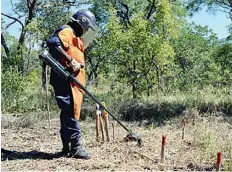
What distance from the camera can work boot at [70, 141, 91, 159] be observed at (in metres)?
4.61

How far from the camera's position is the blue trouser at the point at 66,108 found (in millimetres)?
4675

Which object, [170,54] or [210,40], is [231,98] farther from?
[210,40]

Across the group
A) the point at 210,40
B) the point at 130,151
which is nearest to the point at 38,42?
the point at 130,151

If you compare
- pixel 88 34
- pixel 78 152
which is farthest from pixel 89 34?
pixel 78 152

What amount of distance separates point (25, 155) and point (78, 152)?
27.8 inches

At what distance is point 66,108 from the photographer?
15.4 ft

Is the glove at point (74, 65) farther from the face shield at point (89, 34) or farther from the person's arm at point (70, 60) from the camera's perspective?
the face shield at point (89, 34)

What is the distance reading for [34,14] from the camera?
21.0m

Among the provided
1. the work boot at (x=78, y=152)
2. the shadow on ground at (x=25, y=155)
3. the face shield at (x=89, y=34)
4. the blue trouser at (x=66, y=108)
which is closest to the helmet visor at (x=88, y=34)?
the face shield at (x=89, y=34)

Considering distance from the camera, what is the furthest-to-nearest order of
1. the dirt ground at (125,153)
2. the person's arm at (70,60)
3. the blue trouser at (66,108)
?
the blue trouser at (66,108), the person's arm at (70,60), the dirt ground at (125,153)

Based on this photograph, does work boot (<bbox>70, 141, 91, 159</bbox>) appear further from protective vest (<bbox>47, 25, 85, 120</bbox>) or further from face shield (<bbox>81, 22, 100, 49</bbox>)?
face shield (<bbox>81, 22, 100, 49</bbox>)

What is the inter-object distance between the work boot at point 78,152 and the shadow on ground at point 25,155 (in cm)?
20

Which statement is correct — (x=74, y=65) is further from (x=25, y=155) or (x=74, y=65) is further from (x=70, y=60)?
(x=25, y=155)

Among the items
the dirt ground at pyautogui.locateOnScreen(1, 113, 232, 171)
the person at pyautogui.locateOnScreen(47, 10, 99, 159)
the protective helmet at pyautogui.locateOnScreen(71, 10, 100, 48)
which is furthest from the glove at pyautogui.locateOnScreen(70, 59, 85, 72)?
the dirt ground at pyautogui.locateOnScreen(1, 113, 232, 171)
